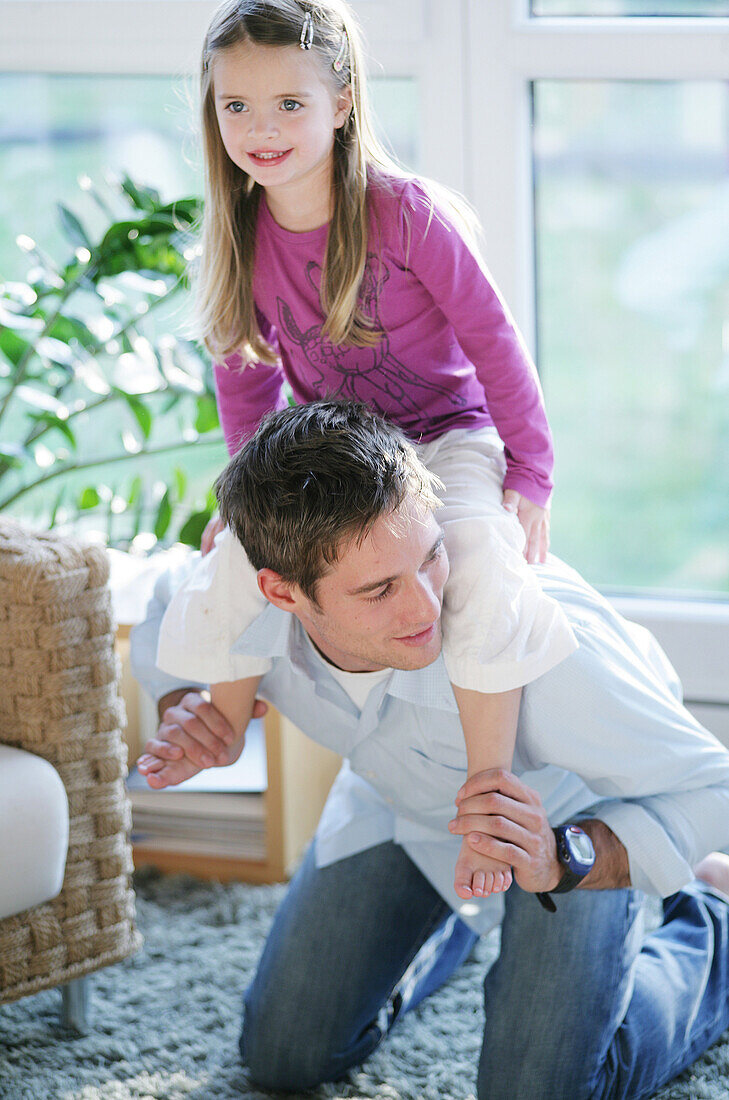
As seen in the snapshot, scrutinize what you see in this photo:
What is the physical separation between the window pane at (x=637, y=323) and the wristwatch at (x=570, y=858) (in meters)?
1.05

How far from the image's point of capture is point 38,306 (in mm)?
→ 1878

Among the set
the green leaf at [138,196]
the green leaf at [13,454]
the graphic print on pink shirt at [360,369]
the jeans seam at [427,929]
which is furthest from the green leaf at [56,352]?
the jeans seam at [427,929]

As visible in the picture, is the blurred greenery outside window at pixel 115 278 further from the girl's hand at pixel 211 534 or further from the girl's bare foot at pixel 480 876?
the girl's bare foot at pixel 480 876

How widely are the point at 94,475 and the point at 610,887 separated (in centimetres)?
150

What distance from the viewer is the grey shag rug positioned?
1.38 m

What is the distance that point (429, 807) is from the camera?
1418 mm

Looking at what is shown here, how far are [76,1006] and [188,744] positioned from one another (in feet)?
1.33

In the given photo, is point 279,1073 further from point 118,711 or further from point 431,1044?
point 118,711

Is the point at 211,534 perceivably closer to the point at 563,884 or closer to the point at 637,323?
the point at 563,884

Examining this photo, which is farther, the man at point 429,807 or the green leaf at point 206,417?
the green leaf at point 206,417

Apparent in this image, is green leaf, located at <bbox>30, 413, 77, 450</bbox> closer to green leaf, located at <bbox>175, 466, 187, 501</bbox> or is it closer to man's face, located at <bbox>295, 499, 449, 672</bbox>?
green leaf, located at <bbox>175, 466, 187, 501</bbox>

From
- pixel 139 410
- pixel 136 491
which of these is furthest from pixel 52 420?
pixel 136 491

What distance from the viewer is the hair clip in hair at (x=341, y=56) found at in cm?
125

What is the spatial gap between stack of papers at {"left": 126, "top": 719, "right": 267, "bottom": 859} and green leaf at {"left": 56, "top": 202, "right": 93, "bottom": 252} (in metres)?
0.87
